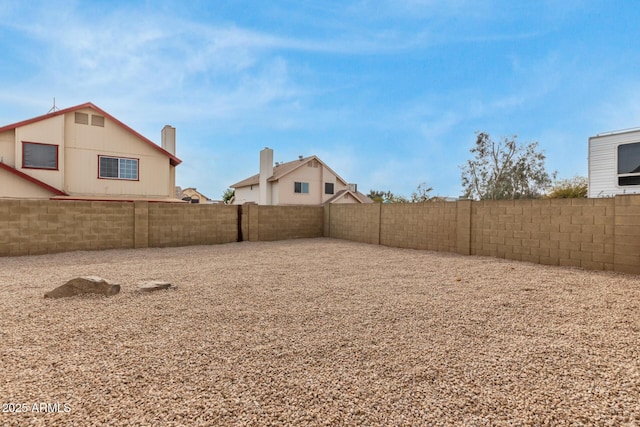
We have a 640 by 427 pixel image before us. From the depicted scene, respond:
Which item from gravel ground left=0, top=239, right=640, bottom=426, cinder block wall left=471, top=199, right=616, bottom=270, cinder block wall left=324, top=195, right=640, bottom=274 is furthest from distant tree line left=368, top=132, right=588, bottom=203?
gravel ground left=0, top=239, right=640, bottom=426

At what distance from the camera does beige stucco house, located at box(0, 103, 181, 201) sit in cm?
1300

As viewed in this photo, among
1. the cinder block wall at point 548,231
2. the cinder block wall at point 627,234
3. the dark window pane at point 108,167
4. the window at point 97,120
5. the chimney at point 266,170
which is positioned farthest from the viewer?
the chimney at point 266,170

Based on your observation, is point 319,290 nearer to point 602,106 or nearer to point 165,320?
point 165,320

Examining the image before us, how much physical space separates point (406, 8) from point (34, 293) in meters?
10.8

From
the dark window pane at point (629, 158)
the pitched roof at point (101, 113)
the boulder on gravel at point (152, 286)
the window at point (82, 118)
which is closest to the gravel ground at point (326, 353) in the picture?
the boulder on gravel at point (152, 286)

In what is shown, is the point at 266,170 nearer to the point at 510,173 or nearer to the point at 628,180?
the point at 510,173

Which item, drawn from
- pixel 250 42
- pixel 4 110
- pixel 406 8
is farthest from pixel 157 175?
pixel 406 8

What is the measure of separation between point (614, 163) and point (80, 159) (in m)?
19.9

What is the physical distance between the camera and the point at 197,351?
284cm

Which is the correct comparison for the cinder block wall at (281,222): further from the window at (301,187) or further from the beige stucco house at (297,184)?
the window at (301,187)

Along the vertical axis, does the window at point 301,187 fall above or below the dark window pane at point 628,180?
above

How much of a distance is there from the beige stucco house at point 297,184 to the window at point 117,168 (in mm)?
9779

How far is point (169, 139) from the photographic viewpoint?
17578 mm

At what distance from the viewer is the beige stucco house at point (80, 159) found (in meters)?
13.0
